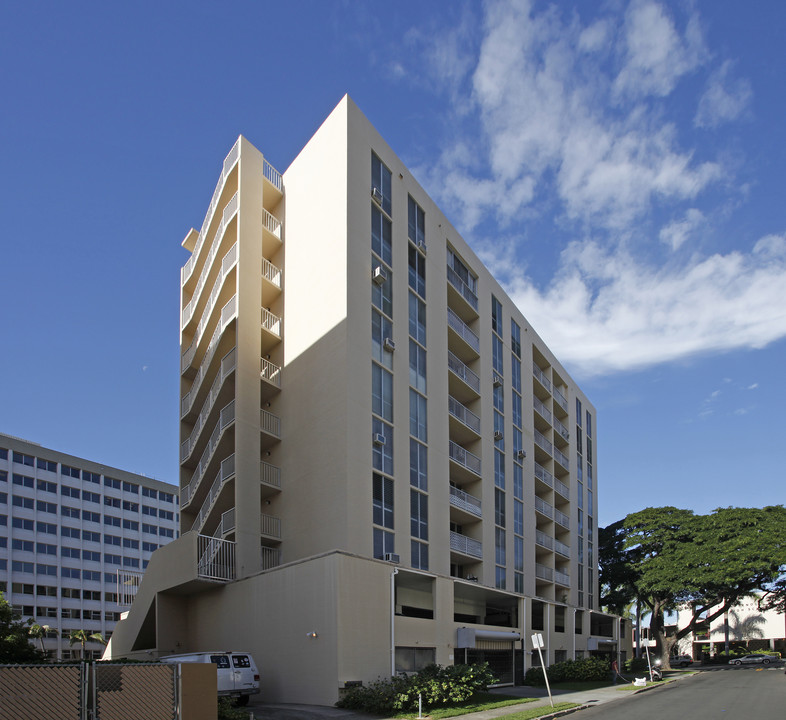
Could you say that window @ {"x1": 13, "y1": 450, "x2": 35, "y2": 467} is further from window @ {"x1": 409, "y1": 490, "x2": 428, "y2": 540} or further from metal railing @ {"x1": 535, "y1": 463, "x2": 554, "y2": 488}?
window @ {"x1": 409, "y1": 490, "x2": 428, "y2": 540}

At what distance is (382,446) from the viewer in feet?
98.9

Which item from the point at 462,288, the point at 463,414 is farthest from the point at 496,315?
the point at 463,414

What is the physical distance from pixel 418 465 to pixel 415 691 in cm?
1214

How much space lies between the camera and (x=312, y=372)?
101 feet

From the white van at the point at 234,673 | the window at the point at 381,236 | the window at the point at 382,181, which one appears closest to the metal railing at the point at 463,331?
the window at the point at 381,236

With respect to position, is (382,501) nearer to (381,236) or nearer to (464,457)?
(464,457)

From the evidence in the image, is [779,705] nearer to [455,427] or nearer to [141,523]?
[455,427]

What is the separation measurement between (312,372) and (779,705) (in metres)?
20.5

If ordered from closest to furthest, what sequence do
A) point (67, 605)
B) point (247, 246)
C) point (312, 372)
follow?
point (312, 372) → point (247, 246) → point (67, 605)

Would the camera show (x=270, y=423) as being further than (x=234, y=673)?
Yes

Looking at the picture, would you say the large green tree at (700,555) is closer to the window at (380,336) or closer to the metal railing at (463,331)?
the metal railing at (463,331)

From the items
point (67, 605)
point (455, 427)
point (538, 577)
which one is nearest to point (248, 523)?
point (455, 427)

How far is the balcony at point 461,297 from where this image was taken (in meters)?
39.5

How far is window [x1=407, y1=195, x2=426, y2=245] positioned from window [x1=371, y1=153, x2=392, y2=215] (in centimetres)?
207
